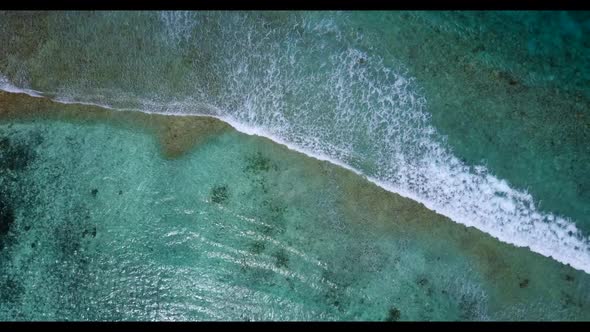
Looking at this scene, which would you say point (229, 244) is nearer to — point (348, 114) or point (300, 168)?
point (300, 168)

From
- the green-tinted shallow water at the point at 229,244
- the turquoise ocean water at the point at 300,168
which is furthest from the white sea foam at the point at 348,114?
the green-tinted shallow water at the point at 229,244

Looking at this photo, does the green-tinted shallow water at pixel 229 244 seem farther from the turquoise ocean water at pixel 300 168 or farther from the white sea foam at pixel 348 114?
the white sea foam at pixel 348 114

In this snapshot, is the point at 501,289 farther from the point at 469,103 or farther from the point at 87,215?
the point at 87,215

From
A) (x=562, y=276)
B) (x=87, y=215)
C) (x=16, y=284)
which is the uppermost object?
(x=562, y=276)

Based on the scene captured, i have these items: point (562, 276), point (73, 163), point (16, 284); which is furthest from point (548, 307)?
point (16, 284)

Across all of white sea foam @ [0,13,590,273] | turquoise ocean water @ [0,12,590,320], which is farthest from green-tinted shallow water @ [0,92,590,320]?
white sea foam @ [0,13,590,273]

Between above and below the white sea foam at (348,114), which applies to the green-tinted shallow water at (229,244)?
below
